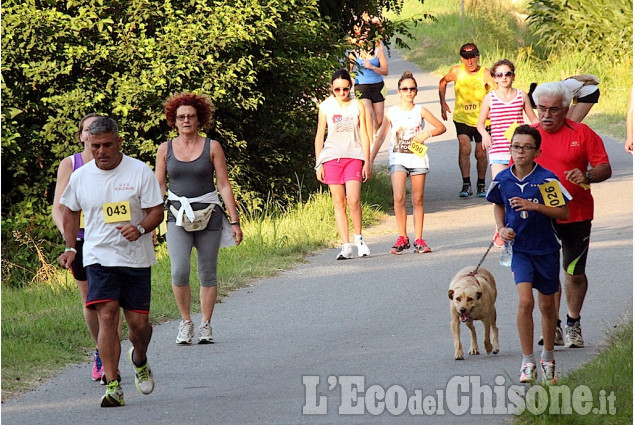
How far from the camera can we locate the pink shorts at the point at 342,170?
41.1 feet

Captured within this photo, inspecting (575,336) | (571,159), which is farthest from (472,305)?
(571,159)

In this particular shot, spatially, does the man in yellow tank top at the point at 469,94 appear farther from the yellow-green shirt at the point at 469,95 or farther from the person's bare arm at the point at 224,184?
the person's bare arm at the point at 224,184

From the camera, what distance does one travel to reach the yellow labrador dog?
814 cm

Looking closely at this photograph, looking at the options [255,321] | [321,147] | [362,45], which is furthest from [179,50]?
[255,321]

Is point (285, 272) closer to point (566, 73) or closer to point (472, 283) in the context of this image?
point (472, 283)

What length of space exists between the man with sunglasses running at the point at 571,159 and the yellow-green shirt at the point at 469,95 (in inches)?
311

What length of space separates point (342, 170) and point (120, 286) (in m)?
5.45

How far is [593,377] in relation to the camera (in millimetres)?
6895

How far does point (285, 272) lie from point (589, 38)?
66.5ft

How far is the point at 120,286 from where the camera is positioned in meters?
7.42

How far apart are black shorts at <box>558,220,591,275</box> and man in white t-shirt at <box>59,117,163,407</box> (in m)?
2.78

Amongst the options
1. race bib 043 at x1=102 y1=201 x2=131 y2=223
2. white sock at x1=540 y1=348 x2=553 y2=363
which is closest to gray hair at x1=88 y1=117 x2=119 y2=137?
race bib 043 at x1=102 y1=201 x2=131 y2=223

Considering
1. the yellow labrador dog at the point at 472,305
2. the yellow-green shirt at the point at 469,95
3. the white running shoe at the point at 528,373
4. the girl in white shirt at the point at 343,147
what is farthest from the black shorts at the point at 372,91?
the white running shoe at the point at 528,373

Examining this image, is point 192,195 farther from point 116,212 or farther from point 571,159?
point 571,159
